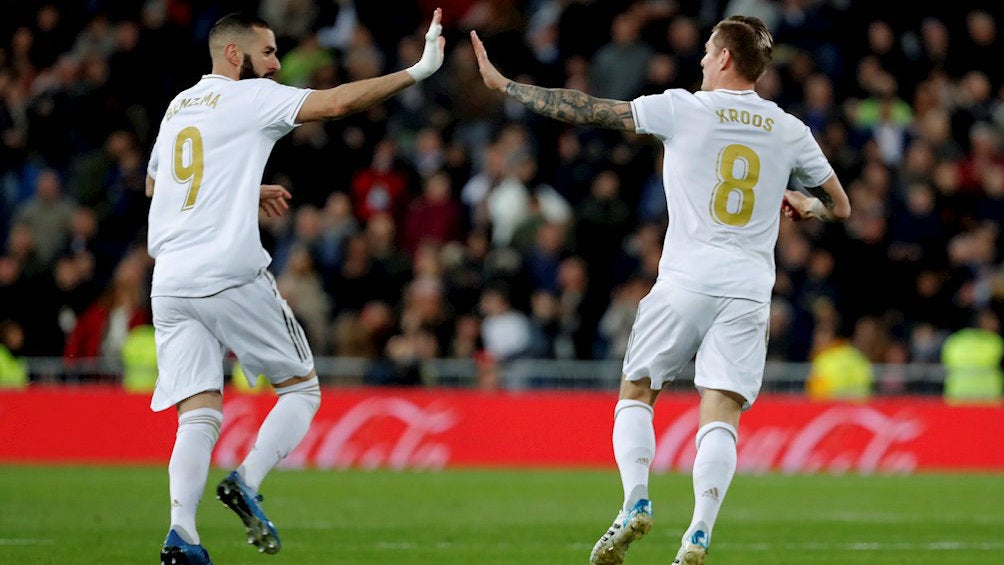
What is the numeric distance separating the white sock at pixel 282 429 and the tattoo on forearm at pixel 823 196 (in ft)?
9.21

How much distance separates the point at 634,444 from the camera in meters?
8.50

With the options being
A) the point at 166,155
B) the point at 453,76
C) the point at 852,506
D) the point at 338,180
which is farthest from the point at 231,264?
the point at 453,76

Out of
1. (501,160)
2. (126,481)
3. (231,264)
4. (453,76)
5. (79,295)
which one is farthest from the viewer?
(453,76)

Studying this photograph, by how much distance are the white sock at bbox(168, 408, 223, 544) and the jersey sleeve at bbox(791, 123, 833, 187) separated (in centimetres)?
318

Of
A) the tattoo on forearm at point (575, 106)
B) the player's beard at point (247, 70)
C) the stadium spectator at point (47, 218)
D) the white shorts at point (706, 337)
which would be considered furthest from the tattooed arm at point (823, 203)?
the stadium spectator at point (47, 218)

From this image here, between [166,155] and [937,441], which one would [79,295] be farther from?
[166,155]

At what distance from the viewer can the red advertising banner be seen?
19.1 meters

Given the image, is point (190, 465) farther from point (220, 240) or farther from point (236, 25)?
point (236, 25)

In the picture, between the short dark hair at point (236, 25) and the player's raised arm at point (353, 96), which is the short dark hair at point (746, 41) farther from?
the short dark hair at point (236, 25)

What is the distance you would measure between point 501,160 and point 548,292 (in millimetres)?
1855

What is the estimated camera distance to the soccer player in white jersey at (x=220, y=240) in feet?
27.7

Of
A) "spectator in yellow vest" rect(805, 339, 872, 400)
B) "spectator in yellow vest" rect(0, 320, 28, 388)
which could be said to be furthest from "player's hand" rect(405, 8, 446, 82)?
"spectator in yellow vest" rect(805, 339, 872, 400)

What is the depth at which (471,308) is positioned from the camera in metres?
20.6

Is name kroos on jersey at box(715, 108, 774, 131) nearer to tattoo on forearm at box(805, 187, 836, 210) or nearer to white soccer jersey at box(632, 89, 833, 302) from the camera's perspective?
white soccer jersey at box(632, 89, 833, 302)
